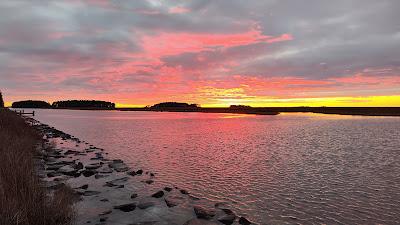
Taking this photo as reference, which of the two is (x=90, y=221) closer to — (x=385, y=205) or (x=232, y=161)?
(x=385, y=205)

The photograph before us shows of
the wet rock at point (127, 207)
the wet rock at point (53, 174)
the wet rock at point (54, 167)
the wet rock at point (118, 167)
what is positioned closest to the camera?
the wet rock at point (127, 207)

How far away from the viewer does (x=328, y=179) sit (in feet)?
56.9

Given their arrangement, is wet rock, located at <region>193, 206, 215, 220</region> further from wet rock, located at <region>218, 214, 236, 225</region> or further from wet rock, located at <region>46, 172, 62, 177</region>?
wet rock, located at <region>46, 172, 62, 177</region>

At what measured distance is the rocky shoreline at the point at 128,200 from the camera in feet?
35.9

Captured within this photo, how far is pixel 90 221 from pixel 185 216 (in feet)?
10.7

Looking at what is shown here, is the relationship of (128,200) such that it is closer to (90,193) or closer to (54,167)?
(90,193)

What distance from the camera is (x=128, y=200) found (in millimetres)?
13328

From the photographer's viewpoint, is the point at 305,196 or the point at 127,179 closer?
the point at 305,196

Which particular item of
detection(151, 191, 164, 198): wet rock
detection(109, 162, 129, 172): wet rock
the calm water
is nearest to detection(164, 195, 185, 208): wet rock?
detection(151, 191, 164, 198): wet rock

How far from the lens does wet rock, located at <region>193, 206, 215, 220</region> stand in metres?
11.3

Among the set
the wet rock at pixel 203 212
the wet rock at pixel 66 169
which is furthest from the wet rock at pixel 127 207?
the wet rock at pixel 66 169

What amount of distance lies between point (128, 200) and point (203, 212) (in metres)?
3.61

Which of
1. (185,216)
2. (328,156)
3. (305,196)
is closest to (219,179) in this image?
(305,196)

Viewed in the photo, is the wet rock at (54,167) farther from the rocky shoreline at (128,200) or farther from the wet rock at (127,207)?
the wet rock at (127,207)
